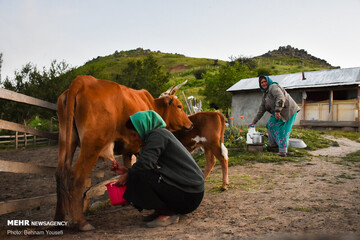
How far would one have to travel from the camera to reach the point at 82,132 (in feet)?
11.6

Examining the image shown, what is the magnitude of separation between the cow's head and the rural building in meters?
13.0

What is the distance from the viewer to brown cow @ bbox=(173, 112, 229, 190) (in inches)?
224

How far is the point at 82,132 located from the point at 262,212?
249cm

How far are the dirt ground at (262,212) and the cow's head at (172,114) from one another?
4.24ft

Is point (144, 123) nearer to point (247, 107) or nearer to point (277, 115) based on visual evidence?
point (277, 115)

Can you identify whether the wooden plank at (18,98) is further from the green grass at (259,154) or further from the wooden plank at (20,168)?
the green grass at (259,154)

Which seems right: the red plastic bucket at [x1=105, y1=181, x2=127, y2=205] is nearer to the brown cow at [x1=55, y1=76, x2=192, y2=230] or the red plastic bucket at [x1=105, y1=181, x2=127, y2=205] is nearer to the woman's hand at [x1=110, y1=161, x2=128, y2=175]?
the woman's hand at [x1=110, y1=161, x2=128, y2=175]

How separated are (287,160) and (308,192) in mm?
3252

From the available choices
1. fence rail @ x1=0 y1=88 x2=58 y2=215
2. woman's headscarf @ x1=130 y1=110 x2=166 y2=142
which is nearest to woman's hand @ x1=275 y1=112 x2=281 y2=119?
woman's headscarf @ x1=130 y1=110 x2=166 y2=142

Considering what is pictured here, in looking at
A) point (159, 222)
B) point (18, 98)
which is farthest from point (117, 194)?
point (18, 98)

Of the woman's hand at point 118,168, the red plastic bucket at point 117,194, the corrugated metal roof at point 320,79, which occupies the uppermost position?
the corrugated metal roof at point 320,79

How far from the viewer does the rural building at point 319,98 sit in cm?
1914

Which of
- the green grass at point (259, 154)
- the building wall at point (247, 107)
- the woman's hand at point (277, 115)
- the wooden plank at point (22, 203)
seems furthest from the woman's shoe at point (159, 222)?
the building wall at point (247, 107)

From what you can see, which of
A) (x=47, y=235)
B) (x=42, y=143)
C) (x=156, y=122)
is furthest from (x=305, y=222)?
(x=42, y=143)
